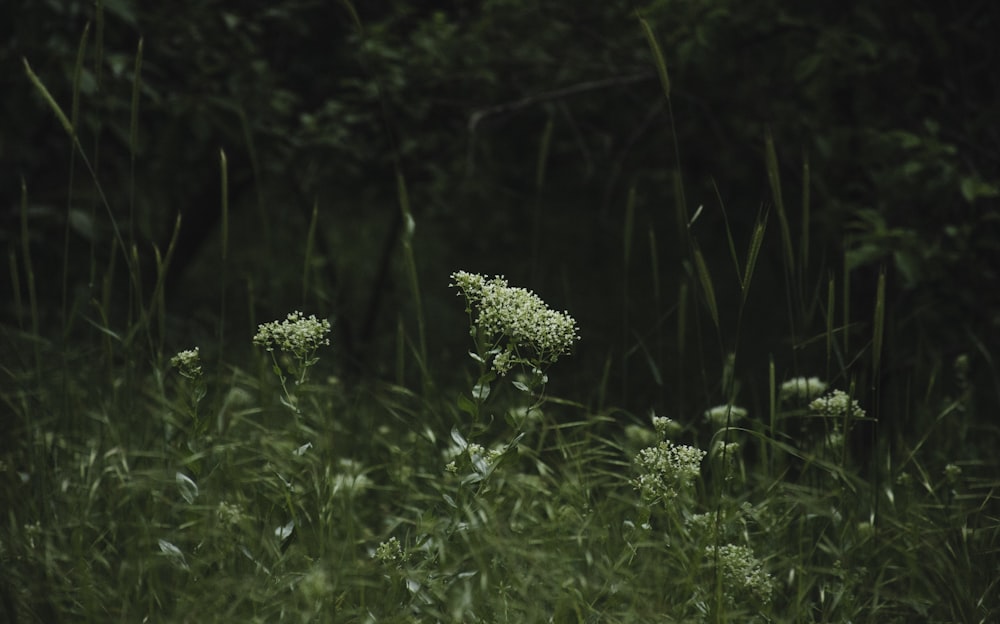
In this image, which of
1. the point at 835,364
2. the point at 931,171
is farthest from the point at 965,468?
the point at 835,364

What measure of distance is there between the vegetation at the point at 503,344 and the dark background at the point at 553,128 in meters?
0.02

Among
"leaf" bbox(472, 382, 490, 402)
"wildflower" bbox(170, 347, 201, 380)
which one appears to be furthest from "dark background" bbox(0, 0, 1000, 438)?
"leaf" bbox(472, 382, 490, 402)

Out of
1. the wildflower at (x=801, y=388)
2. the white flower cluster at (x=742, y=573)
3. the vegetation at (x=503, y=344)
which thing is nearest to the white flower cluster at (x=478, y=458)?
the vegetation at (x=503, y=344)

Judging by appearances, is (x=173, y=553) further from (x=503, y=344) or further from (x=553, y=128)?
(x=553, y=128)

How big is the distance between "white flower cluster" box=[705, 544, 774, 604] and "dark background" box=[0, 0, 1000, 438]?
0.45 m

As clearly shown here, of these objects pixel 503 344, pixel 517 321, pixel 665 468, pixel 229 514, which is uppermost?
pixel 517 321

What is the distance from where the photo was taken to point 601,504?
6.04 feet

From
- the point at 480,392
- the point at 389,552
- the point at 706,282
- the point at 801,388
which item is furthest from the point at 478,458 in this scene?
the point at 801,388

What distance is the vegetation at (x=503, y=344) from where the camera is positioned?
5.17 feet

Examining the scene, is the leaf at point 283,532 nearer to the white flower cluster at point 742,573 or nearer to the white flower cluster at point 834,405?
the white flower cluster at point 742,573

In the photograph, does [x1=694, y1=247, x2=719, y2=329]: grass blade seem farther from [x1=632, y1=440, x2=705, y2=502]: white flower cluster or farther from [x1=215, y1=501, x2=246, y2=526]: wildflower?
[x1=215, y1=501, x2=246, y2=526]: wildflower

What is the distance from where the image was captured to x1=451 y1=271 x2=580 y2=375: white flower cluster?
1500mm

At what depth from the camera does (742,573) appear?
1601 mm

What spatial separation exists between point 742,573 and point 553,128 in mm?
2719
